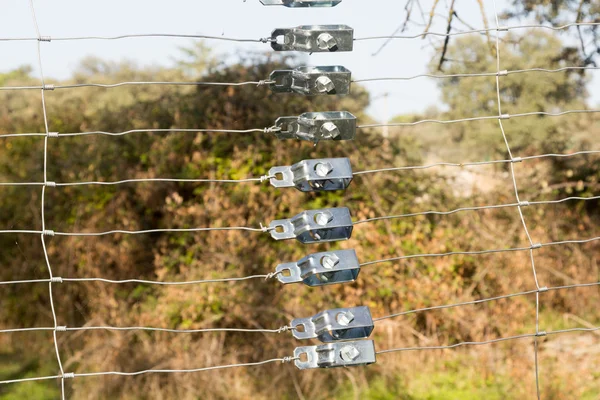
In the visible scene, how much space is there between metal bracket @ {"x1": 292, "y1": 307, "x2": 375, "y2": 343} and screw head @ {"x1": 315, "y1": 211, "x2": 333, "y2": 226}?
19 cm

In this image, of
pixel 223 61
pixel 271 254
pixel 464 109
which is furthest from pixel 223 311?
pixel 464 109

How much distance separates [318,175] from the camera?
1619 mm

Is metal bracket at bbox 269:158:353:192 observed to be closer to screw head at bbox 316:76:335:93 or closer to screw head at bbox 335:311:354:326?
screw head at bbox 316:76:335:93

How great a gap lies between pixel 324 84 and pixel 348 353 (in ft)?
1.98

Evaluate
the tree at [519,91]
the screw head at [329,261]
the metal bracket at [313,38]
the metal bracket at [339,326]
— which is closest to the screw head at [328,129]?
the metal bracket at [313,38]

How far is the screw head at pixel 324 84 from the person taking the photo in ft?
5.41

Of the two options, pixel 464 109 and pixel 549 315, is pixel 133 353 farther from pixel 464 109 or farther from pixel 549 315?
pixel 464 109

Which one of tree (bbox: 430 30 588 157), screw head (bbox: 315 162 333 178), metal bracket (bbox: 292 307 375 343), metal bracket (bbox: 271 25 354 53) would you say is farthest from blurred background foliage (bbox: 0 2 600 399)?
metal bracket (bbox: 271 25 354 53)

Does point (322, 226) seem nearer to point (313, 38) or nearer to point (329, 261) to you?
point (329, 261)

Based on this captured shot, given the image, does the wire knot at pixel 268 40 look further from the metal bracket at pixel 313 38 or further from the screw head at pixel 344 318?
the screw head at pixel 344 318

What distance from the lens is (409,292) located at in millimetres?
4395

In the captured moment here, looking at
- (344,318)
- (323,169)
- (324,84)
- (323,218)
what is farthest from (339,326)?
(324,84)

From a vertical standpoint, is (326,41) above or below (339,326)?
above

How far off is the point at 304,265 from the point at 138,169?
3.67 metres
